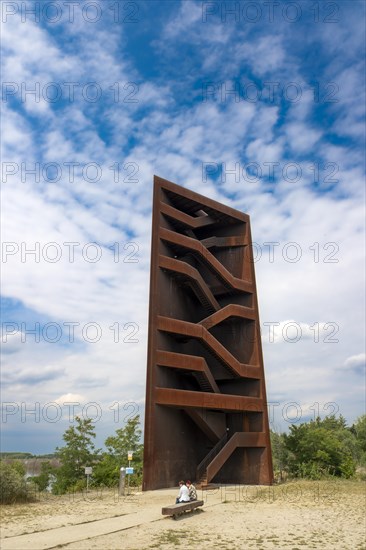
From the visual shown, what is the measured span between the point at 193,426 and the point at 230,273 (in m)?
12.2

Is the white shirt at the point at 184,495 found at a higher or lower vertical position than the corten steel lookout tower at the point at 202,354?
lower

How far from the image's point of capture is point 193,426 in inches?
1249

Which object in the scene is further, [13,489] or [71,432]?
[71,432]

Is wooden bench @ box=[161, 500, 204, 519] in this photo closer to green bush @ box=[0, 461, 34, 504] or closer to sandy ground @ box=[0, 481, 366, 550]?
sandy ground @ box=[0, 481, 366, 550]

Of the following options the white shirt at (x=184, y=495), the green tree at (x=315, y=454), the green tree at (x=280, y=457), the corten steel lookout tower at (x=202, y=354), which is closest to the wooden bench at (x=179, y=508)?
the white shirt at (x=184, y=495)

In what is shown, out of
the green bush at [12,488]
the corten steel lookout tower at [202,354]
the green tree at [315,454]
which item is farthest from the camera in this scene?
the green tree at [315,454]

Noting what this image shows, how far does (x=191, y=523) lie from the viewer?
1639 cm

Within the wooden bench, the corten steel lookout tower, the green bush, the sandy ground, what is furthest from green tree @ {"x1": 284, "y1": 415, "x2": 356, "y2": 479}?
the green bush

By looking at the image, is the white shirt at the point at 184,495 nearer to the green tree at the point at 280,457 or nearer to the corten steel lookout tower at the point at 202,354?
the corten steel lookout tower at the point at 202,354

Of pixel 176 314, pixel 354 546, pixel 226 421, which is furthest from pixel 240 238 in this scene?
pixel 354 546

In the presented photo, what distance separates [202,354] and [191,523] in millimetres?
18483

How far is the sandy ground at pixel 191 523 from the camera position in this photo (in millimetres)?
13086

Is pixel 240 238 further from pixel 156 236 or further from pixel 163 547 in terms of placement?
pixel 163 547

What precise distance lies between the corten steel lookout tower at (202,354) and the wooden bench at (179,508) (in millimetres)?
8630
